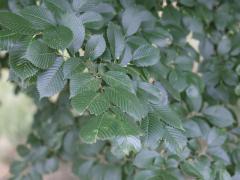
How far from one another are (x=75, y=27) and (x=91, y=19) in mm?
140

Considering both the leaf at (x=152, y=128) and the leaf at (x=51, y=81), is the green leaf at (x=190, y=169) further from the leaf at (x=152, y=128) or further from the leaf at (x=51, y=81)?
the leaf at (x=51, y=81)

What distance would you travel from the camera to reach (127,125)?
34.2 inches

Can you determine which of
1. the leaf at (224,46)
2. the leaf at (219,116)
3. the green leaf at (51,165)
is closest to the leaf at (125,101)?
the leaf at (219,116)

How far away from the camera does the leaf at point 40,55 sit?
923mm

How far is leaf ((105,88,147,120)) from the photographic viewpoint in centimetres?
86

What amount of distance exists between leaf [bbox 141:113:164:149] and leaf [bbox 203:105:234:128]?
0.45 metres

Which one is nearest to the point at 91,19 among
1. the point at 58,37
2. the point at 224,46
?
the point at 58,37

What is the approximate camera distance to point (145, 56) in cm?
111

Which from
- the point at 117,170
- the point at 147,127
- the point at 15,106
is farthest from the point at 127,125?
the point at 15,106

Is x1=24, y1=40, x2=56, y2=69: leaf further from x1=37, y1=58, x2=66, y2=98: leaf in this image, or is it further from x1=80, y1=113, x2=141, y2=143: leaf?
x1=80, y1=113, x2=141, y2=143: leaf

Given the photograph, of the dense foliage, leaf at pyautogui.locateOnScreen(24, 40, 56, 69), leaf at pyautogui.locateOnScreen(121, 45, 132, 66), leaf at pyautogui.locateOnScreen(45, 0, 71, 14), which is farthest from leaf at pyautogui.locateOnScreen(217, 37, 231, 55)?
leaf at pyautogui.locateOnScreen(24, 40, 56, 69)

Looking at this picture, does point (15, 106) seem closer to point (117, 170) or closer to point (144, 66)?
point (117, 170)

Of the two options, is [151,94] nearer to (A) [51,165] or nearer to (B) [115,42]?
(B) [115,42]

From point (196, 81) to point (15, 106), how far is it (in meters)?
3.27
